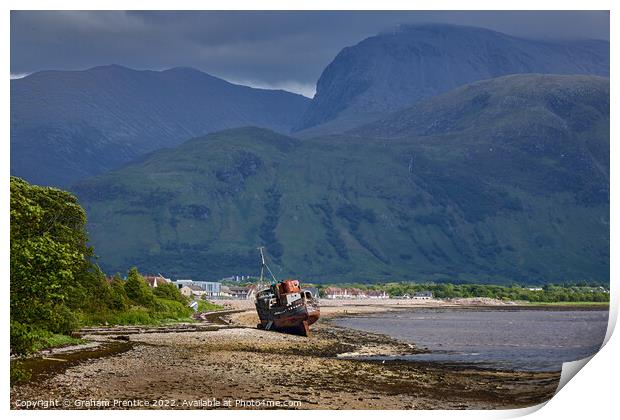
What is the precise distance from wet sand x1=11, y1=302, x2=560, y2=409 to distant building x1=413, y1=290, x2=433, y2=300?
412 ft

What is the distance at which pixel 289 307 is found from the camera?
5166 centimetres

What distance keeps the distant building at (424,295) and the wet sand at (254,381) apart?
412 ft

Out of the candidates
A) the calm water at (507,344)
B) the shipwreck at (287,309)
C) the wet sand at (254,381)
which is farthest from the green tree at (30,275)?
the shipwreck at (287,309)

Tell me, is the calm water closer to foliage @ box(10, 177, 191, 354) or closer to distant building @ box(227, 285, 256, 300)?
foliage @ box(10, 177, 191, 354)

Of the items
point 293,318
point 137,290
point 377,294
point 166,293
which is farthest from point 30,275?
point 377,294

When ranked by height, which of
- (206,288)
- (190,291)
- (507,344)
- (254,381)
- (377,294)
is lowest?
(377,294)

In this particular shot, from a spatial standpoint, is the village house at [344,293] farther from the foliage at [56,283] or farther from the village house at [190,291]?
the foliage at [56,283]

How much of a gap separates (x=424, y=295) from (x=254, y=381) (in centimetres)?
14221

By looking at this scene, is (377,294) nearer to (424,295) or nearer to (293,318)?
(424,295)

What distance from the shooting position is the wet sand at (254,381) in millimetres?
22312

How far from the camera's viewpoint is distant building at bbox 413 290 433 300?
162m

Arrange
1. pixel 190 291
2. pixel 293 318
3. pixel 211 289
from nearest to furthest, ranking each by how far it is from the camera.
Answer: pixel 293 318 → pixel 190 291 → pixel 211 289

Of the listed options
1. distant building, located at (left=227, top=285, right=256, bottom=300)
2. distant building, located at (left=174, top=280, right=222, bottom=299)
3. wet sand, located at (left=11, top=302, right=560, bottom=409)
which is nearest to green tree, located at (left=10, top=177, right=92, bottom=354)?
wet sand, located at (left=11, top=302, right=560, bottom=409)

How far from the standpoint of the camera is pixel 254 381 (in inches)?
1038
